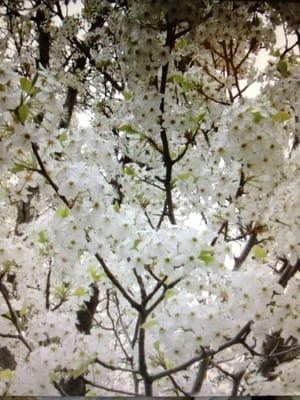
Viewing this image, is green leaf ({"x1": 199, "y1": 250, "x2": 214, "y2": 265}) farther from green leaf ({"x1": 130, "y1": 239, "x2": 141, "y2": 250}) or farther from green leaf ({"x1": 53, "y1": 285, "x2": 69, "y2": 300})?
green leaf ({"x1": 53, "y1": 285, "x2": 69, "y2": 300})

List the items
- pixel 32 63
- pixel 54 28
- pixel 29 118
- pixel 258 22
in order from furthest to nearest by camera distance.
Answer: pixel 54 28 → pixel 32 63 → pixel 258 22 → pixel 29 118

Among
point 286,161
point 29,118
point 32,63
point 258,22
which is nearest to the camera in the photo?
point 29,118

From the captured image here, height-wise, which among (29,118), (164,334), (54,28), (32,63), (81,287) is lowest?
(164,334)

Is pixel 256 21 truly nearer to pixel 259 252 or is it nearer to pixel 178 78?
pixel 178 78

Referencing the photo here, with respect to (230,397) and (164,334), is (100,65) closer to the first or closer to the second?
(164,334)

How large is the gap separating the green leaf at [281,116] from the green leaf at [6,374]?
988 mm

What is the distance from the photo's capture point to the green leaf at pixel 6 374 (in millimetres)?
1446

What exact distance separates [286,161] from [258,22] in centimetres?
41

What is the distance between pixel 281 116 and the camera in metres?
1.27

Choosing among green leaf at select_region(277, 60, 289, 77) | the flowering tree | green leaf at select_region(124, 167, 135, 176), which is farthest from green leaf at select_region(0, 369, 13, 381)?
green leaf at select_region(277, 60, 289, 77)

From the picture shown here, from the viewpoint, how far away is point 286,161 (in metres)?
1.31

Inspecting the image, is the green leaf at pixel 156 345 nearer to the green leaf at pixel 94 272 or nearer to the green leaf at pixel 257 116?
the green leaf at pixel 94 272

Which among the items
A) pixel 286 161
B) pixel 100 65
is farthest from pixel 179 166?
pixel 100 65

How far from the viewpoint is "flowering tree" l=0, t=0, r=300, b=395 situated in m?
1.26
